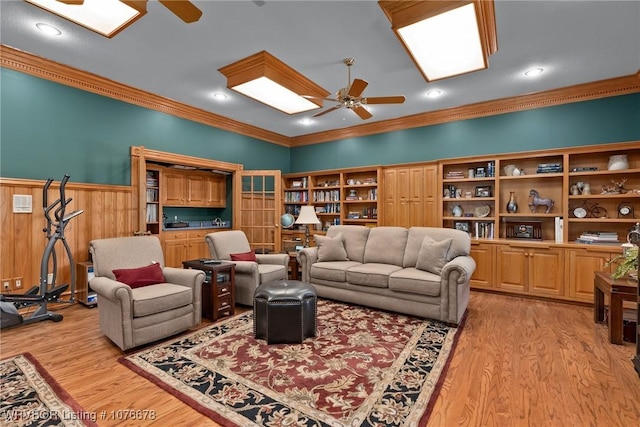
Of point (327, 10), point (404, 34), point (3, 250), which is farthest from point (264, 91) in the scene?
point (3, 250)

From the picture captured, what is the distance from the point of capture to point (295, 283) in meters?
3.20

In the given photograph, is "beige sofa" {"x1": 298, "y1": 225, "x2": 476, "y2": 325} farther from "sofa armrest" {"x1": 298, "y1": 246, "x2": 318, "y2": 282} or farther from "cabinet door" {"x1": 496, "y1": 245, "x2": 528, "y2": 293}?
"cabinet door" {"x1": 496, "y1": 245, "x2": 528, "y2": 293}

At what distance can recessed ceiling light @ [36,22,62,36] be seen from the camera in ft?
9.93

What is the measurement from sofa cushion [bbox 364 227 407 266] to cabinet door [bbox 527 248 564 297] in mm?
1874

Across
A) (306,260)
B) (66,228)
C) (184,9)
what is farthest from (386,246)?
(66,228)

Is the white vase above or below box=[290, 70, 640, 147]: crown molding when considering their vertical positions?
below

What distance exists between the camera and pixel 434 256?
3676 mm

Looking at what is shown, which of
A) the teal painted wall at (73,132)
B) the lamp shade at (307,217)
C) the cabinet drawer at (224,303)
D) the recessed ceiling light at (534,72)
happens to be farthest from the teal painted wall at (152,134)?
the cabinet drawer at (224,303)

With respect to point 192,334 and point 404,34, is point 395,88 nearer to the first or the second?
point 404,34

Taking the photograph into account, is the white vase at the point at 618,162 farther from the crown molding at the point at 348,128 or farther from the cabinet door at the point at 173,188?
the cabinet door at the point at 173,188

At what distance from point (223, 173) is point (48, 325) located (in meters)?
3.75

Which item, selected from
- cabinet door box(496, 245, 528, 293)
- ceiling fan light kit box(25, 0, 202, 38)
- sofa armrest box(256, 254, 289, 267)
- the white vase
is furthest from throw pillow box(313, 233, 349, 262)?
the white vase

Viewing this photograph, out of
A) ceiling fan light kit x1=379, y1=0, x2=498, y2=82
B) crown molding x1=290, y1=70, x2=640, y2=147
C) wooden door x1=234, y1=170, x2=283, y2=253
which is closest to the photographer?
ceiling fan light kit x1=379, y1=0, x2=498, y2=82

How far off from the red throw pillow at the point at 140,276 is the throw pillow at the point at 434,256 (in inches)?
119
